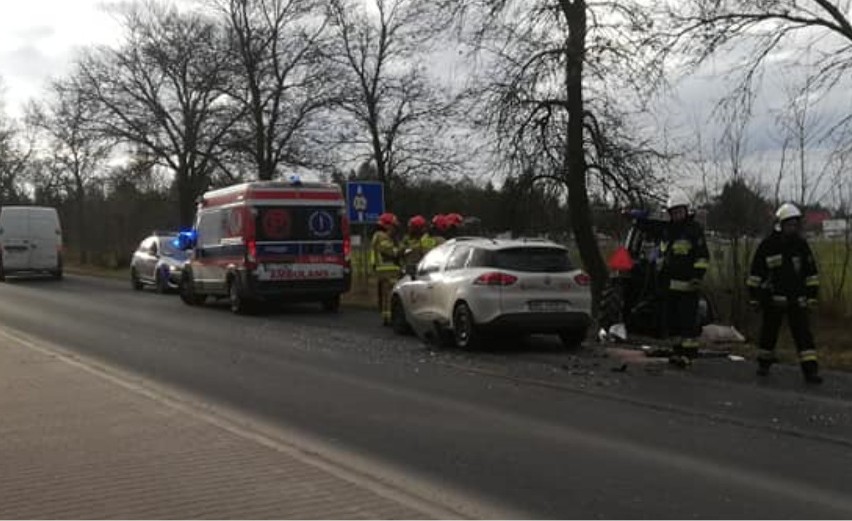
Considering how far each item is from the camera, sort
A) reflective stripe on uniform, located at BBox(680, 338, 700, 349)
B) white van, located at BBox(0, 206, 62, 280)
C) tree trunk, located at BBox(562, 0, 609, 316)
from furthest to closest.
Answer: white van, located at BBox(0, 206, 62, 280) → tree trunk, located at BBox(562, 0, 609, 316) → reflective stripe on uniform, located at BBox(680, 338, 700, 349)

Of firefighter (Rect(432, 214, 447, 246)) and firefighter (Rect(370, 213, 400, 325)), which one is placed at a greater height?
firefighter (Rect(432, 214, 447, 246))

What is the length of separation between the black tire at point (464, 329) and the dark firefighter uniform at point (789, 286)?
148 inches

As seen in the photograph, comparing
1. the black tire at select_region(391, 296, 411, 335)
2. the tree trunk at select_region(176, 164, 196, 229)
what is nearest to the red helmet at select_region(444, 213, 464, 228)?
the black tire at select_region(391, 296, 411, 335)

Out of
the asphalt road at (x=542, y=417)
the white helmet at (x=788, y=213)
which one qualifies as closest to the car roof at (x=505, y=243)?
the asphalt road at (x=542, y=417)

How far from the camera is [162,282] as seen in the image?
27500 mm

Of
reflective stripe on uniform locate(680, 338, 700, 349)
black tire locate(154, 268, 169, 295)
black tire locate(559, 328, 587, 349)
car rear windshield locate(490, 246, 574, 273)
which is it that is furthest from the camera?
black tire locate(154, 268, 169, 295)

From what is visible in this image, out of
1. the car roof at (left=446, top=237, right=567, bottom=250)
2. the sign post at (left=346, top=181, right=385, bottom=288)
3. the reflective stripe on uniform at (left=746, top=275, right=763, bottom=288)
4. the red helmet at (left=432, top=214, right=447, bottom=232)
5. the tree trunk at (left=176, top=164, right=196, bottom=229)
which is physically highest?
the tree trunk at (left=176, top=164, right=196, bottom=229)

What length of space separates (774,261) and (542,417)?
3.63m

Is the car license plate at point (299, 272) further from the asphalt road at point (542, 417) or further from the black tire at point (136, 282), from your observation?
the black tire at point (136, 282)

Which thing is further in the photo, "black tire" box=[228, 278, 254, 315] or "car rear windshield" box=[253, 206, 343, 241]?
"black tire" box=[228, 278, 254, 315]

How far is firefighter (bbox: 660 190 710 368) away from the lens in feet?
38.0

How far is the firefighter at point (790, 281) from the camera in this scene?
1048 centimetres

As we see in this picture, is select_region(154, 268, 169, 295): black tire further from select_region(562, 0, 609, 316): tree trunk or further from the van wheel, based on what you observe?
select_region(562, 0, 609, 316): tree trunk

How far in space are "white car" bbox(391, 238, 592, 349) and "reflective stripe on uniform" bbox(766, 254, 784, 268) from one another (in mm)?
3012
